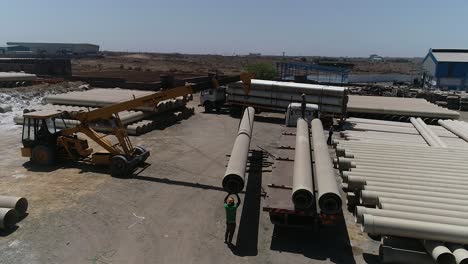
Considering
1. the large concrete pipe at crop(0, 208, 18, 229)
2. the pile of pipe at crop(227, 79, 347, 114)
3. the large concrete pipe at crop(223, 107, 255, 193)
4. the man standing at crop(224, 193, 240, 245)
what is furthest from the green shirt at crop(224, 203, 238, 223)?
the pile of pipe at crop(227, 79, 347, 114)

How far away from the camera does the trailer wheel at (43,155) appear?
1684cm

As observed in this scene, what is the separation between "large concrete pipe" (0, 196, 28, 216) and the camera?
39.1 feet

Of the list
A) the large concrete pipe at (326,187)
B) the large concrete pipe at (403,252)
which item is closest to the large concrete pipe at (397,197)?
the large concrete pipe at (326,187)

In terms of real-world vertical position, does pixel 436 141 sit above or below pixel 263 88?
below

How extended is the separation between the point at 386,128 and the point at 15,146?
71.3 feet

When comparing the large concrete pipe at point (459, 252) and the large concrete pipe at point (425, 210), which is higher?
the large concrete pipe at point (425, 210)

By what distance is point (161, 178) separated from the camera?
16.4 m

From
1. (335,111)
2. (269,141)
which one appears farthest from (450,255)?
(335,111)

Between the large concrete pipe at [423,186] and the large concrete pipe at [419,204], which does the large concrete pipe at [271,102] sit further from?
the large concrete pipe at [419,204]

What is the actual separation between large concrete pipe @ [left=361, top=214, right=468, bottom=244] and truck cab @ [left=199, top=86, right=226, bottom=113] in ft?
80.5

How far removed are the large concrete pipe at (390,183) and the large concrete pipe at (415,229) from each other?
9.25 ft

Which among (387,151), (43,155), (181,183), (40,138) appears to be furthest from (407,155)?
(40,138)

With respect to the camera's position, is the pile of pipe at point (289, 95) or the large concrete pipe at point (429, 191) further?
the pile of pipe at point (289, 95)

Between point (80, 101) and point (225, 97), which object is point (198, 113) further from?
point (80, 101)
